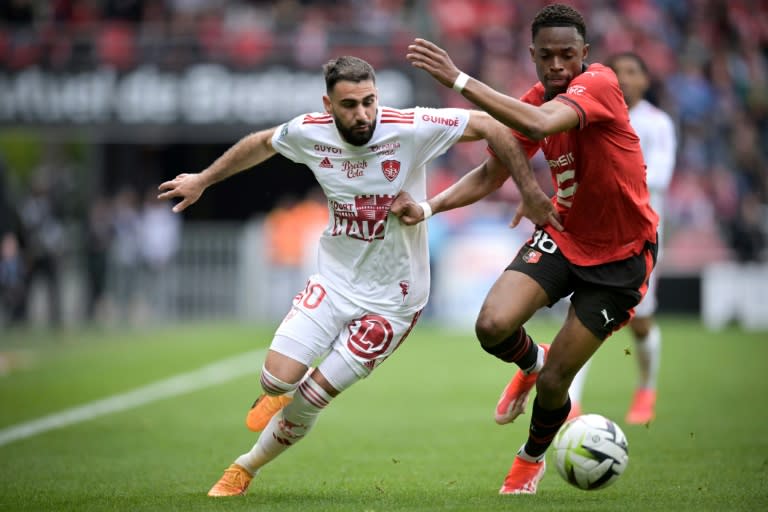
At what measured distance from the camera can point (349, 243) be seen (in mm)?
7250

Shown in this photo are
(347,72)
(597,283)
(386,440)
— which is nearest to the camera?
(347,72)

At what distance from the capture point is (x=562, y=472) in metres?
6.72

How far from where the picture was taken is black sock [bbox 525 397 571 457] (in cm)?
712

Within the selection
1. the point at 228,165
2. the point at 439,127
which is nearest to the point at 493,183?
the point at 439,127

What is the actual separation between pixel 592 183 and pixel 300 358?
2.04m

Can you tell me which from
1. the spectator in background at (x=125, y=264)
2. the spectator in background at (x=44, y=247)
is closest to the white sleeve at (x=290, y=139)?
the spectator in background at (x=44, y=247)

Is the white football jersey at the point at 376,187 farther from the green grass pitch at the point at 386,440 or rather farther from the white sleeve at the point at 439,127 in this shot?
the green grass pitch at the point at 386,440

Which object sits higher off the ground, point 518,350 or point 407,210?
point 407,210

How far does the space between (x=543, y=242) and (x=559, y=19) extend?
1.37m

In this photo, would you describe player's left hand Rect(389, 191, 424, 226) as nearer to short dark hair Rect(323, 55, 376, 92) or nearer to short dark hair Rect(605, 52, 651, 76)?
short dark hair Rect(323, 55, 376, 92)

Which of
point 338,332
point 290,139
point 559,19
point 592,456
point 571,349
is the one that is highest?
point 559,19

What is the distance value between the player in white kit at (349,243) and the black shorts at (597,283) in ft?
1.44

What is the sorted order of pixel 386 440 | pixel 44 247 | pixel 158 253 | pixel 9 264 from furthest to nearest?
pixel 158 253
pixel 44 247
pixel 9 264
pixel 386 440

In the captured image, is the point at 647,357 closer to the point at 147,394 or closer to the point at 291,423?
the point at 291,423
